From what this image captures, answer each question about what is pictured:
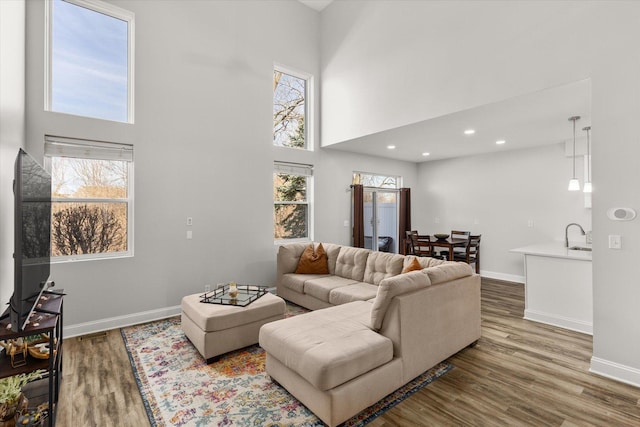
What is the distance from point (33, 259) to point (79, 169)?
207 centimetres

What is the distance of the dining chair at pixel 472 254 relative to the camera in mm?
5289

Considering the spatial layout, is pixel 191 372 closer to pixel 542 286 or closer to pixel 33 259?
pixel 33 259

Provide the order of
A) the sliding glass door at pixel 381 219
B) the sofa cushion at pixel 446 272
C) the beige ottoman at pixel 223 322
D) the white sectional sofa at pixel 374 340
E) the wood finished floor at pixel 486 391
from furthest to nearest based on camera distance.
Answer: the sliding glass door at pixel 381 219
the beige ottoman at pixel 223 322
the sofa cushion at pixel 446 272
the wood finished floor at pixel 486 391
the white sectional sofa at pixel 374 340

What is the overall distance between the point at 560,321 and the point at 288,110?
4899mm

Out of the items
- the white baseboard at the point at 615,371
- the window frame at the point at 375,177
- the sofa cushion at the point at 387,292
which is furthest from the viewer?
the window frame at the point at 375,177

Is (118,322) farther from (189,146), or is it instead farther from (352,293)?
(352,293)

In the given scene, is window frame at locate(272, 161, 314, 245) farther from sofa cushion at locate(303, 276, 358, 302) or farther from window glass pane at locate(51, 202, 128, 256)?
window glass pane at locate(51, 202, 128, 256)

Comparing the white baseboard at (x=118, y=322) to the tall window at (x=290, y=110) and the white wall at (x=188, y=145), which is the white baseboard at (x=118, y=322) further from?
the tall window at (x=290, y=110)

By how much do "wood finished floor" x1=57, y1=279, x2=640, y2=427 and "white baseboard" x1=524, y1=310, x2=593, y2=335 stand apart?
0.23 m

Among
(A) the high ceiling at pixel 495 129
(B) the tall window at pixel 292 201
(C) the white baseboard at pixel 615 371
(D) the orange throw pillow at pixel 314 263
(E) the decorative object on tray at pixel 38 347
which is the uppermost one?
(A) the high ceiling at pixel 495 129

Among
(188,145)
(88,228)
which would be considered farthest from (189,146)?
(88,228)

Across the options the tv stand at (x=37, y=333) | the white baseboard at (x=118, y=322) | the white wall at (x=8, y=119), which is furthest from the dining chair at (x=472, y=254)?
the white wall at (x=8, y=119)

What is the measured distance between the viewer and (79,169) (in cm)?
353

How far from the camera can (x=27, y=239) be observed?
1.77 m
